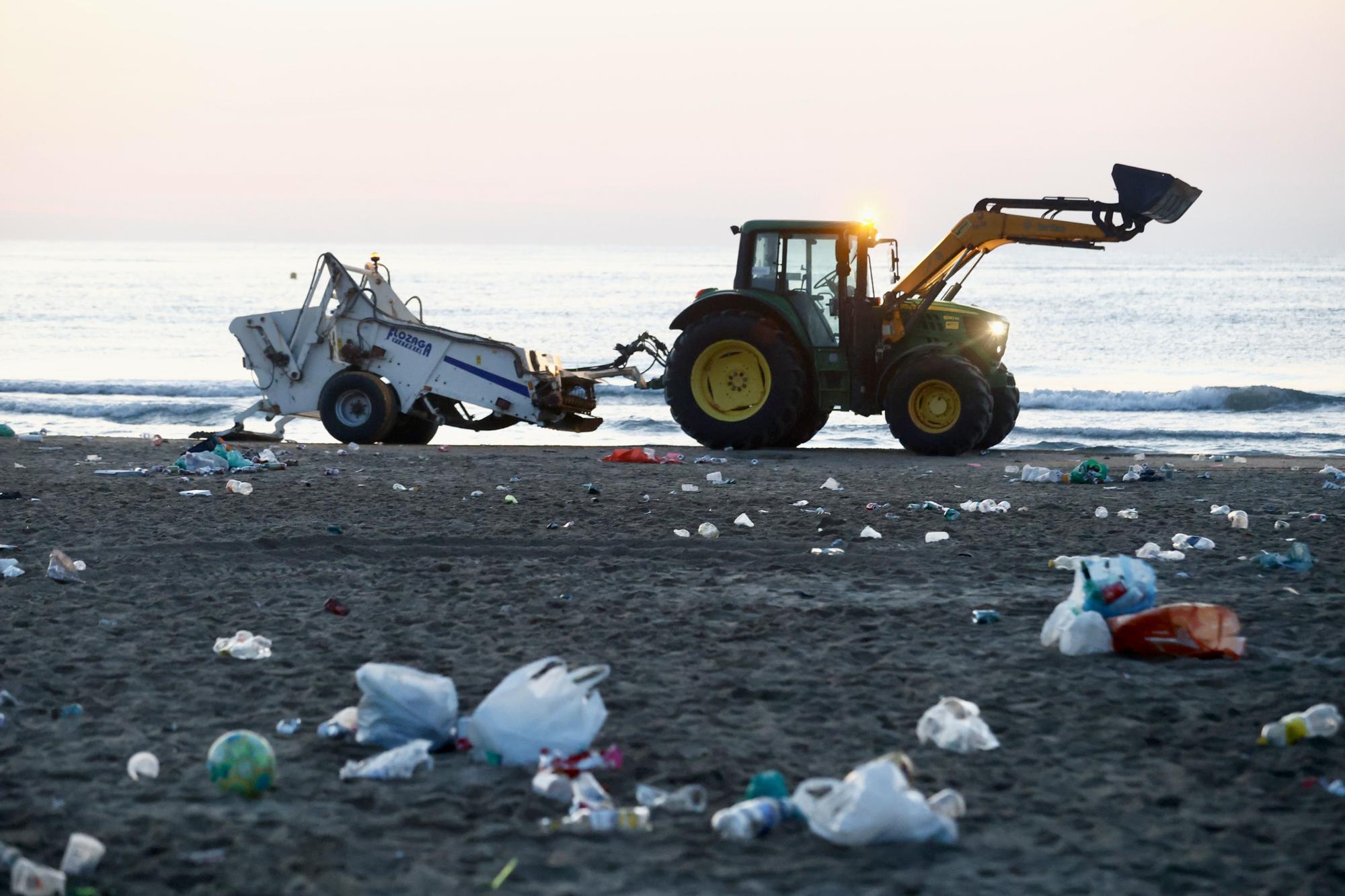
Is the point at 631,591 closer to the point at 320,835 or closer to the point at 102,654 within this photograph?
the point at 102,654

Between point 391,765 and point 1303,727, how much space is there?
7.76ft

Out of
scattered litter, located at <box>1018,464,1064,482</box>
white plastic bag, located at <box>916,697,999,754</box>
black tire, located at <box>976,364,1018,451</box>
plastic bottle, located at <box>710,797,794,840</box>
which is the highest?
black tire, located at <box>976,364,1018,451</box>

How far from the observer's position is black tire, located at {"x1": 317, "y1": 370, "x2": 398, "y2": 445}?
12.6m

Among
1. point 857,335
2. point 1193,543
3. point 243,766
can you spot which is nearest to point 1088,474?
point 857,335

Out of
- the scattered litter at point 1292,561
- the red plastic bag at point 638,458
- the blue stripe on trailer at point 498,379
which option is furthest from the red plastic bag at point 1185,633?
the blue stripe on trailer at point 498,379

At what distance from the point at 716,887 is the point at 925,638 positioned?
2.18 metres

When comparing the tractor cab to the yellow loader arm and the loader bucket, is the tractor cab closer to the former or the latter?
the yellow loader arm

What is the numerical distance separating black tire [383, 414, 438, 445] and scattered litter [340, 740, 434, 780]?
994 cm

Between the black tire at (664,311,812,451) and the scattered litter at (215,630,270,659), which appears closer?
the scattered litter at (215,630,270,659)

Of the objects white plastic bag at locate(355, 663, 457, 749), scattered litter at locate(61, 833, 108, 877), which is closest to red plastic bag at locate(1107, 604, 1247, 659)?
white plastic bag at locate(355, 663, 457, 749)

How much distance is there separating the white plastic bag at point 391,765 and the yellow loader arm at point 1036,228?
845 cm

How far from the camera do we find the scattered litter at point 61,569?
5777 millimetres

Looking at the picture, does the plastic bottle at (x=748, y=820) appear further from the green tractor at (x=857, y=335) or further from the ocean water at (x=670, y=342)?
the ocean water at (x=670, y=342)

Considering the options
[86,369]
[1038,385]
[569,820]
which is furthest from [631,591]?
[86,369]
